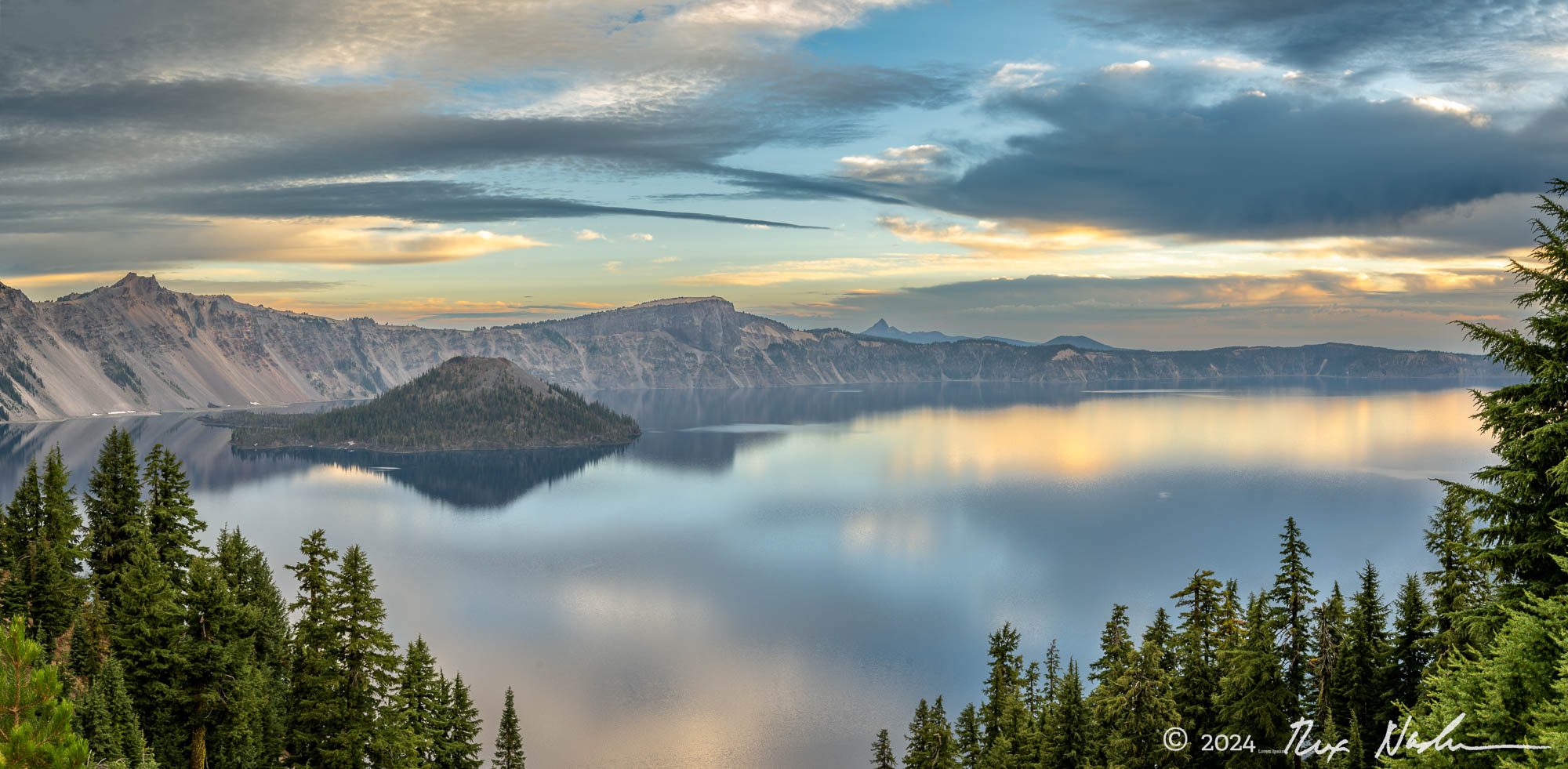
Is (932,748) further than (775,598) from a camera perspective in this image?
No

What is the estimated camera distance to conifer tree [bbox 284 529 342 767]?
37031 mm

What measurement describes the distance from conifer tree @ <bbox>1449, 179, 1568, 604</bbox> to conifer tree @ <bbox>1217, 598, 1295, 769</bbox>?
15.7 metres

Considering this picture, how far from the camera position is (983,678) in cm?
9944

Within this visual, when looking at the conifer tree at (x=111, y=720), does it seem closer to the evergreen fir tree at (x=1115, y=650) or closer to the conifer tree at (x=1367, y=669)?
the evergreen fir tree at (x=1115, y=650)

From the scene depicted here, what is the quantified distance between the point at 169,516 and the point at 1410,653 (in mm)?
55684

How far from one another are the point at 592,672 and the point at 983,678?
4123 centimetres

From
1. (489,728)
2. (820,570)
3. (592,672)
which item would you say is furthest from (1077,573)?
(489,728)

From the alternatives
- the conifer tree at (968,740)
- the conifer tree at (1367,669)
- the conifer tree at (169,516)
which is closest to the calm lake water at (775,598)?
the conifer tree at (968,740)

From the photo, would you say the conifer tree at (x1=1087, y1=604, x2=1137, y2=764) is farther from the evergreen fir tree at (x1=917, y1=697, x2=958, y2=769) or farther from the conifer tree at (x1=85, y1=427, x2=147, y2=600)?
the conifer tree at (x1=85, y1=427, x2=147, y2=600)

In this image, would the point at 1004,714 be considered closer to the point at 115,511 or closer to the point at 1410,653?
the point at 1410,653

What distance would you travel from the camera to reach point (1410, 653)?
36.2m

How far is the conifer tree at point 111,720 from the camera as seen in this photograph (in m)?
34.6

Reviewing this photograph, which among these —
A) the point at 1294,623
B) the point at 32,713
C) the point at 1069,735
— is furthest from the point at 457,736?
the point at 1294,623

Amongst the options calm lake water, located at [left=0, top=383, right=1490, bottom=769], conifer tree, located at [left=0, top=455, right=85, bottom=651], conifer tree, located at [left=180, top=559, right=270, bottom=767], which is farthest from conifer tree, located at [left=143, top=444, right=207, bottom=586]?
calm lake water, located at [left=0, top=383, right=1490, bottom=769]
